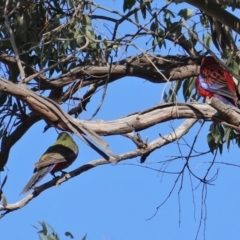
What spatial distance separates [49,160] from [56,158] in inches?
2.1

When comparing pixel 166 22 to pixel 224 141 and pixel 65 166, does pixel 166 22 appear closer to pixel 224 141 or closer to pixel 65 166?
pixel 224 141

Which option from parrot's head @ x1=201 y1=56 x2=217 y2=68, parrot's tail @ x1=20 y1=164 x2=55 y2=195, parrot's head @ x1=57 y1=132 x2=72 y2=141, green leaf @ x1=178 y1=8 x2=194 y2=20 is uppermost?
green leaf @ x1=178 y1=8 x2=194 y2=20

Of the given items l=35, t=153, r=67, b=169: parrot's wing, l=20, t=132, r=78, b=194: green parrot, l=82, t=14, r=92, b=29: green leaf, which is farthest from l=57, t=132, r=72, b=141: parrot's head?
l=82, t=14, r=92, b=29: green leaf

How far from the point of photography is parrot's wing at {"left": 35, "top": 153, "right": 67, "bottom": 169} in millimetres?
5492

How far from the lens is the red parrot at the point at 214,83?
188 inches

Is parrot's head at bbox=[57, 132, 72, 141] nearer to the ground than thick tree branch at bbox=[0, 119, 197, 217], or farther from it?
farther from it

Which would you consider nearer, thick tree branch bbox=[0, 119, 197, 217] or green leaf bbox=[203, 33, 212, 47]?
thick tree branch bbox=[0, 119, 197, 217]

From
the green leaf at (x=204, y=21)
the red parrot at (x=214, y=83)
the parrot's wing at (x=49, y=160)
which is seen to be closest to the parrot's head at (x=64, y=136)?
the parrot's wing at (x=49, y=160)

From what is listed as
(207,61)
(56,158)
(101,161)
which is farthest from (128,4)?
(56,158)

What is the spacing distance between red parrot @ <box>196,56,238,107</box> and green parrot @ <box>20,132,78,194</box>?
1.16m

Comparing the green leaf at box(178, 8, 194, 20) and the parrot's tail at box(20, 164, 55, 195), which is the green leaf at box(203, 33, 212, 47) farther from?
the parrot's tail at box(20, 164, 55, 195)

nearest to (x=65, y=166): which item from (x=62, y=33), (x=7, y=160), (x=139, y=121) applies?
(x=7, y=160)

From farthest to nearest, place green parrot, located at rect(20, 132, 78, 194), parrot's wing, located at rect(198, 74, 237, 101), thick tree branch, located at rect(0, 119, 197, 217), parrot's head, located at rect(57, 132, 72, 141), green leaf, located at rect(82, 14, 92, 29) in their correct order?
parrot's head, located at rect(57, 132, 72, 141) < green parrot, located at rect(20, 132, 78, 194) < green leaf, located at rect(82, 14, 92, 29) < parrot's wing, located at rect(198, 74, 237, 101) < thick tree branch, located at rect(0, 119, 197, 217)

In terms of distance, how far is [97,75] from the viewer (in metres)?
5.12
